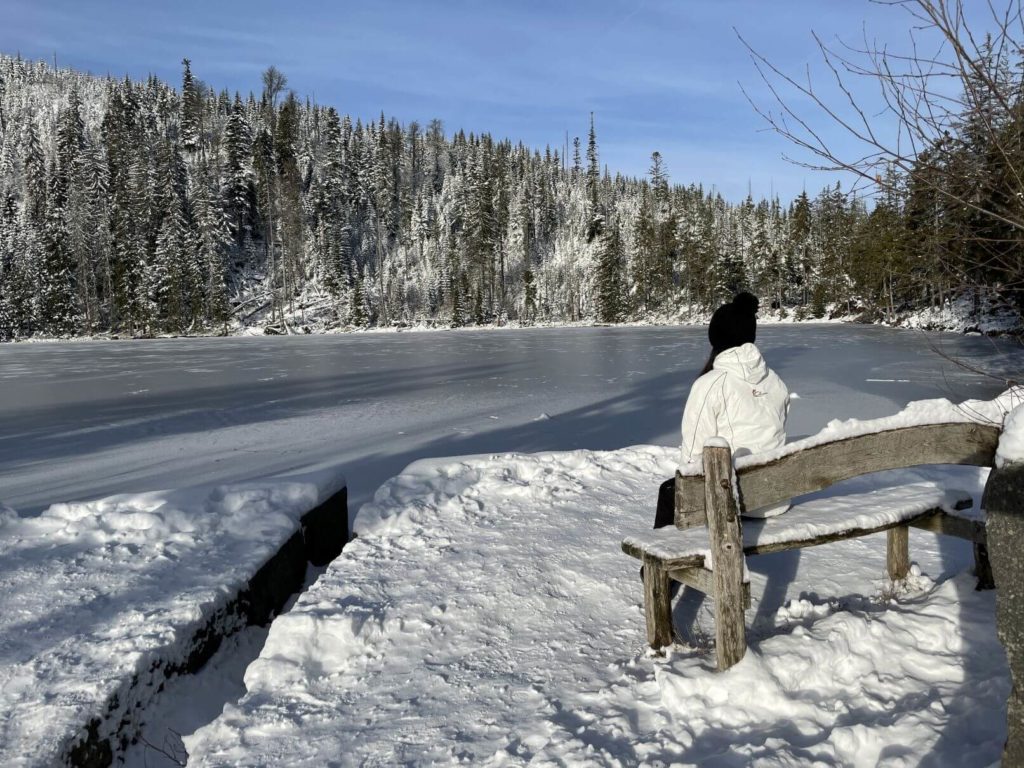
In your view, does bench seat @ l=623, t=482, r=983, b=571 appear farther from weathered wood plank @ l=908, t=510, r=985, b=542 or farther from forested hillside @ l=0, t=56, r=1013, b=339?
forested hillside @ l=0, t=56, r=1013, b=339

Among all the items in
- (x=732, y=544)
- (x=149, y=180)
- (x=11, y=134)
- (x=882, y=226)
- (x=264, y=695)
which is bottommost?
(x=264, y=695)

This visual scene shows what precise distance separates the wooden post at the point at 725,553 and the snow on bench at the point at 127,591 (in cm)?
256

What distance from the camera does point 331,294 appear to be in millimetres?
59656

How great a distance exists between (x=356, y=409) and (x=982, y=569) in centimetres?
1025

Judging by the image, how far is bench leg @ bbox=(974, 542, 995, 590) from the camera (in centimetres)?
321

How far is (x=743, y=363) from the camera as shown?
3.51m

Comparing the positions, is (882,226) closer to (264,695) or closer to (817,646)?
(817,646)

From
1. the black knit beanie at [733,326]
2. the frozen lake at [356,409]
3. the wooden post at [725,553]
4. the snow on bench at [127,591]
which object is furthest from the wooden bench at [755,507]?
the snow on bench at [127,591]

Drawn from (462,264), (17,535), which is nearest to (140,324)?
(462,264)

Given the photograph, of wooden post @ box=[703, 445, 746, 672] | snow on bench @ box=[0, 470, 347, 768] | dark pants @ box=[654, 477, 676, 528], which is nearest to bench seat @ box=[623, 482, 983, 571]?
wooden post @ box=[703, 445, 746, 672]

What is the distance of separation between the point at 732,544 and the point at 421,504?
3.21 meters

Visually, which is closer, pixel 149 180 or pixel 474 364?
pixel 474 364

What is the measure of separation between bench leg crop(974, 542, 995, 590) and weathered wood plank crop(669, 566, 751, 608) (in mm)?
1348

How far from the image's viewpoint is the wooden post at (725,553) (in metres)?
2.60
